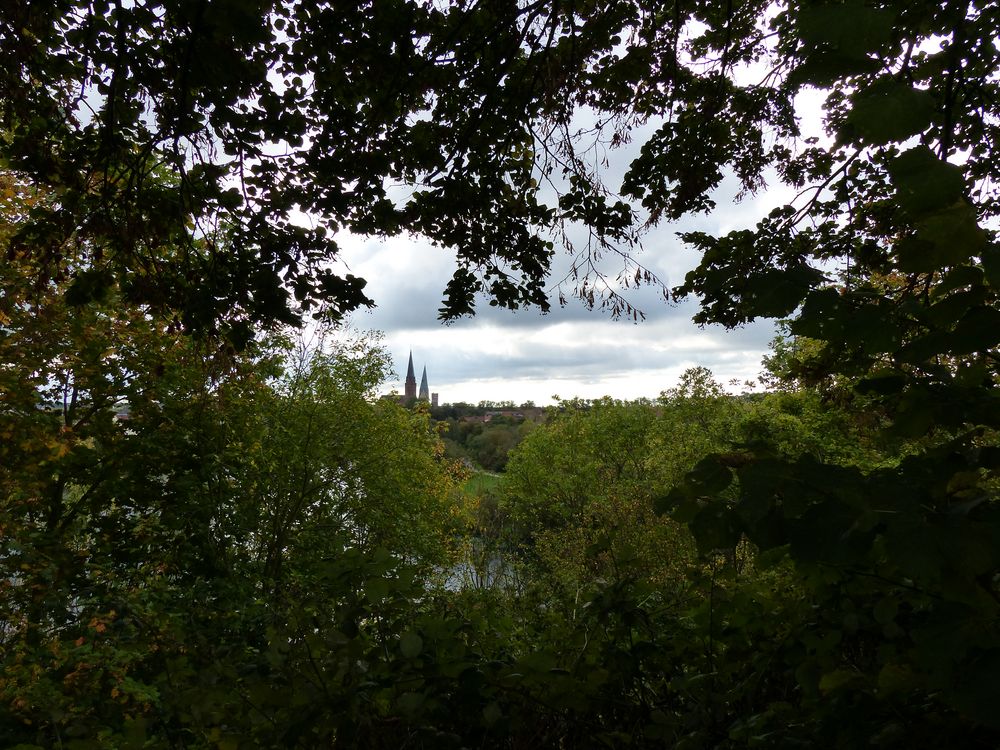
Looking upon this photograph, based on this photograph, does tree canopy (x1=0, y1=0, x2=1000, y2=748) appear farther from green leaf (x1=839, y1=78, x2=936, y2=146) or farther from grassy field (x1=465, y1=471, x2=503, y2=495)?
grassy field (x1=465, y1=471, x2=503, y2=495)

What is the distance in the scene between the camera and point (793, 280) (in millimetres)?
1265

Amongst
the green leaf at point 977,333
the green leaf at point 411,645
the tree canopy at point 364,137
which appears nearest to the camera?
the green leaf at point 977,333

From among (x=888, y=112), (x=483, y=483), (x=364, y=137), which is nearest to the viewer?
(x=888, y=112)

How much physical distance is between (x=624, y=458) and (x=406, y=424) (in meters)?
15.6

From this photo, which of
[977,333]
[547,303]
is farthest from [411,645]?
[547,303]

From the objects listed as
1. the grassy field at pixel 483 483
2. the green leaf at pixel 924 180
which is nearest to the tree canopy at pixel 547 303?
the green leaf at pixel 924 180

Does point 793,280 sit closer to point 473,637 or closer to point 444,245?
point 473,637

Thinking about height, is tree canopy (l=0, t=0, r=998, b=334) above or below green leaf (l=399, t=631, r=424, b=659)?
above

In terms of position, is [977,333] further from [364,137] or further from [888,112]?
[364,137]

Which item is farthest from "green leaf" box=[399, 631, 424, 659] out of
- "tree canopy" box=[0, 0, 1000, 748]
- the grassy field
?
the grassy field

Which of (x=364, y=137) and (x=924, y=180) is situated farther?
(x=364, y=137)

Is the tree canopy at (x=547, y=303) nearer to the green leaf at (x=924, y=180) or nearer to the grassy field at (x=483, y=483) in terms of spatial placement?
the green leaf at (x=924, y=180)

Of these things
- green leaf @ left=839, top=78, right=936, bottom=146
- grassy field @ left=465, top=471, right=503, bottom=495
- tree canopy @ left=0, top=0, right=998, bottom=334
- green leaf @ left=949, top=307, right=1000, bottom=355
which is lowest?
grassy field @ left=465, top=471, right=503, bottom=495

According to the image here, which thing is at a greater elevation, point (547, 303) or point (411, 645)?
point (547, 303)
